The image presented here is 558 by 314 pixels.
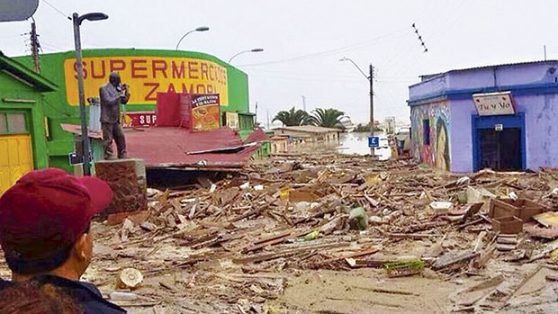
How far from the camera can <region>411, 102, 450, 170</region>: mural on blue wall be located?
95.9 feet

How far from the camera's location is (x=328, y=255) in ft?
32.9

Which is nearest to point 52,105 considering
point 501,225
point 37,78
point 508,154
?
point 37,78

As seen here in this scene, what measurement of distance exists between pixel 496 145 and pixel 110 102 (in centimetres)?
2041

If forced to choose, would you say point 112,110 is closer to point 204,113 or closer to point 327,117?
point 204,113

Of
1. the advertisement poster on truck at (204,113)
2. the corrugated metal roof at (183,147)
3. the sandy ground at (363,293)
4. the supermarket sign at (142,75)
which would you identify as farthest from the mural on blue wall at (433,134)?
the sandy ground at (363,293)

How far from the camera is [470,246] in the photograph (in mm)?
10438

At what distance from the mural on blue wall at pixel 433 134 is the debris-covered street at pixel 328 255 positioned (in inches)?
479

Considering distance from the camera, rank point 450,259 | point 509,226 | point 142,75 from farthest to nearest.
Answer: point 142,75 < point 509,226 < point 450,259

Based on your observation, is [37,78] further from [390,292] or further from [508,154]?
[508,154]

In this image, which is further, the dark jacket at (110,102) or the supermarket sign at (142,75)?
the supermarket sign at (142,75)

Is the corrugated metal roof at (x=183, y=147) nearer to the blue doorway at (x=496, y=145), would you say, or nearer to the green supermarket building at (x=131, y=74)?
the green supermarket building at (x=131, y=74)

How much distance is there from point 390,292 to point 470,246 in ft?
10.1

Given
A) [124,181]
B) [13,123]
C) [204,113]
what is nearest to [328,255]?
[124,181]

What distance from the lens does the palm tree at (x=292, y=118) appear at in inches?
3071
